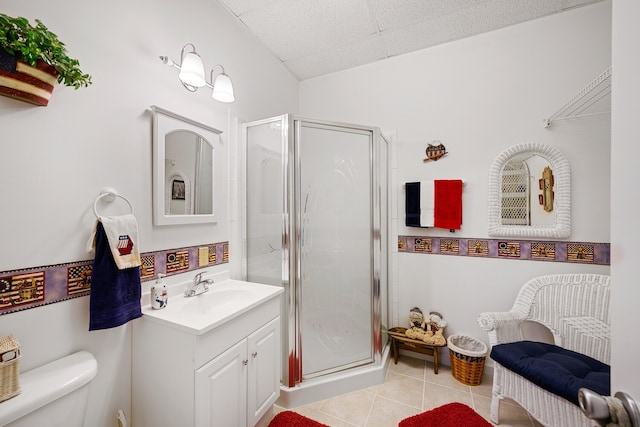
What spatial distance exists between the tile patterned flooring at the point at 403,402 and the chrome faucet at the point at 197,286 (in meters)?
0.98

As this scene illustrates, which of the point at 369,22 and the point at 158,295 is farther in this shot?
the point at 369,22

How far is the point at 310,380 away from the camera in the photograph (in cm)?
184

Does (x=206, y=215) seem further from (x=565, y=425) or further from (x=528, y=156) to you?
(x=528, y=156)

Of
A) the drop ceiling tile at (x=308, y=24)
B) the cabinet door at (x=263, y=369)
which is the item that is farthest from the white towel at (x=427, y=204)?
the cabinet door at (x=263, y=369)

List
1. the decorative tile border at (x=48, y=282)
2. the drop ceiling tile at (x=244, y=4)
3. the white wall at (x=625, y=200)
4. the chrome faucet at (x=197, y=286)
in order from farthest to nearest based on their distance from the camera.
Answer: the drop ceiling tile at (x=244, y=4), the chrome faucet at (x=197, y=286), the decorative tile border at (x=48, y=282), the white wall at (x=625, y=200)

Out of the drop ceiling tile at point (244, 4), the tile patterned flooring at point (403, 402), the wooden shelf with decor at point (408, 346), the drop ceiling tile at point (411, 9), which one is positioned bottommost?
the tile patterned flooring at point (403, 402)

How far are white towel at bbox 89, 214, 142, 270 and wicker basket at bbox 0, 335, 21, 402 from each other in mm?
365

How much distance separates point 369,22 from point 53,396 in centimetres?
271

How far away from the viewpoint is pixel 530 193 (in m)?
1.99

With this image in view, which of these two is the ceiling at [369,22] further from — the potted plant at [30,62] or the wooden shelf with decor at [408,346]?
the wooden shelf with decor at [408,346]

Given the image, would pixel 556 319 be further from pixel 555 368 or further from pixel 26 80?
pixel 26 80

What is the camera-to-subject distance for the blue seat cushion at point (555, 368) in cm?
124

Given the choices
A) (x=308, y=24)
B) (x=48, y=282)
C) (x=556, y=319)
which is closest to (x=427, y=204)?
(x=556, y=319)

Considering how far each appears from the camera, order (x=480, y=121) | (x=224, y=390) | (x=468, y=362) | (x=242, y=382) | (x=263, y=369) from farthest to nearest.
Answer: (x=480, y=121) → (x=468, y=362) → (x=263, y=369) → (x=242, y=382) → (x=224, y=390)
